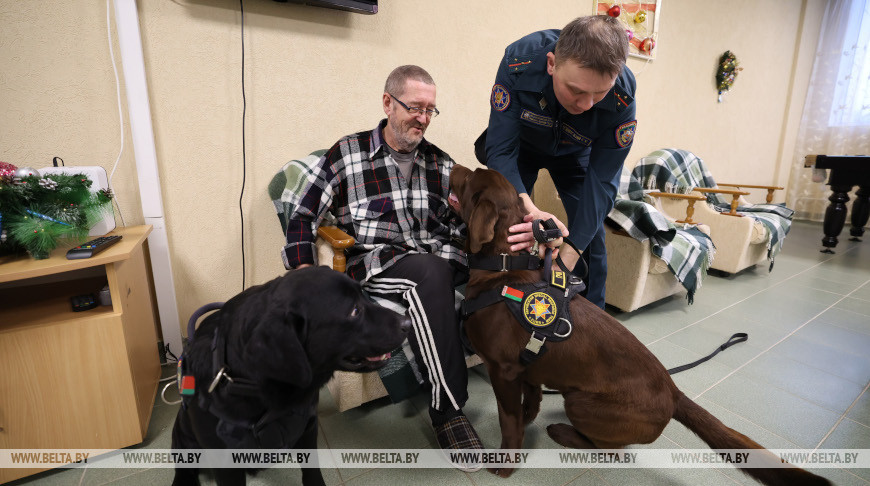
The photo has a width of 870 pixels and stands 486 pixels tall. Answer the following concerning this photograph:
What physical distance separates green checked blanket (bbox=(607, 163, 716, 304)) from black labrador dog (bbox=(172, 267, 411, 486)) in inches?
73.2

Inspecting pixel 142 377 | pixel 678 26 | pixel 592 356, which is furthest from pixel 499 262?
pixel 678 26

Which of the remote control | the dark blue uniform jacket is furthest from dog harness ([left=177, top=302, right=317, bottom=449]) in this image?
the dark blue uniform jacket

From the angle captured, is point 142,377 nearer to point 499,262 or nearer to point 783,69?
point 499,262

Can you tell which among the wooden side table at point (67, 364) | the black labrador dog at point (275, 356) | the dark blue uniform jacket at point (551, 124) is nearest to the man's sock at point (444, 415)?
the black labrador dog at point (275, 356)

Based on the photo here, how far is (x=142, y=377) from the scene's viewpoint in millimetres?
1357

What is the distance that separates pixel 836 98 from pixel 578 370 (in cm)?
680

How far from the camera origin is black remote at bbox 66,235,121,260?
1110mm

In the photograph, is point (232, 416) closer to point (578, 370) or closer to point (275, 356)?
point (275, 356)

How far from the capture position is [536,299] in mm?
1153

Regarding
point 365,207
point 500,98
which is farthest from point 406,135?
point 500,98

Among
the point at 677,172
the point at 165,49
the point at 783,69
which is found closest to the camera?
the point at 165,49

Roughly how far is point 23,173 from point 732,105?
5870mm

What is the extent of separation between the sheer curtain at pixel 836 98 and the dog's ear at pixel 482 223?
258 inches

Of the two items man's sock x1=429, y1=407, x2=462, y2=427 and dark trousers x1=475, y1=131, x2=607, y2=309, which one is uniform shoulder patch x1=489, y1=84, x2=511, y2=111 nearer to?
dark trousers x1=475, y1=131, x2=607, y2=309
